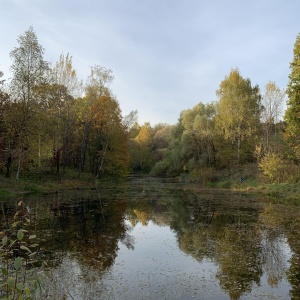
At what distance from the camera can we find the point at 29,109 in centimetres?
2780

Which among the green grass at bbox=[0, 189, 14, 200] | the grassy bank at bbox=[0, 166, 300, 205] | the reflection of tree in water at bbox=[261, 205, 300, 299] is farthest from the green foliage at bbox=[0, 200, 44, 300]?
the grassy bank at bbox=[0, 166, 300, 205]

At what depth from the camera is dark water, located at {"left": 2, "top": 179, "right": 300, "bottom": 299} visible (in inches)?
294

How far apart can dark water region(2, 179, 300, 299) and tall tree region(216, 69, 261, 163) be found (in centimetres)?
2407

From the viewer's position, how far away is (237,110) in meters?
42.3

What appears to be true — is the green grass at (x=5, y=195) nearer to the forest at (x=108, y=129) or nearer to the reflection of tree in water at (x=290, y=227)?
the forest at (x=108, y=129)

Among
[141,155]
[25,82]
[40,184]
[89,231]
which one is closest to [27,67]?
[25,82]

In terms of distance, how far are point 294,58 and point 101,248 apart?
2422 centimetres

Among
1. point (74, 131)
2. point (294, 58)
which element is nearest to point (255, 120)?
point (294, 58)

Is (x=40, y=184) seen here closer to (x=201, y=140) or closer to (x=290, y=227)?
(x=290, y=227)

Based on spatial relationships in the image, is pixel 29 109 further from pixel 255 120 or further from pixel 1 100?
pixel 255 120

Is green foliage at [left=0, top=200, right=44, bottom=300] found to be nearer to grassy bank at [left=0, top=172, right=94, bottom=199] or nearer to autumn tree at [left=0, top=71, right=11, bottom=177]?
grassy bank at [left=0, top=172, right=94, bottom=199]

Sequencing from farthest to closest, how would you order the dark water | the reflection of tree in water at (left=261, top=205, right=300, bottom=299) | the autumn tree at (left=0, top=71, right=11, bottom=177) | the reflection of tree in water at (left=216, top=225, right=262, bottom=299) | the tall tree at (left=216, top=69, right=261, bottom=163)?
the tall tree at (left=216, top=69, right=261, bottom=163)
the autumn tree at (left=0, top=71, right=11, bottom=177)
the reflection of tree in water at (left=261, top=205, right=300, bottom=299)
the reflection of tree in water at (left=216, top=225, right=262, bottom=299)
the dark water

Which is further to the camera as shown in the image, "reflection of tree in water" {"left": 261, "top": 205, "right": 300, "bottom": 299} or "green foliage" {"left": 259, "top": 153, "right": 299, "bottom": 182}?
"green foliage" {"left": 259, "top": 153, "right": 299, "bottom": 182}

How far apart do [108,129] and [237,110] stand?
57.0ft
